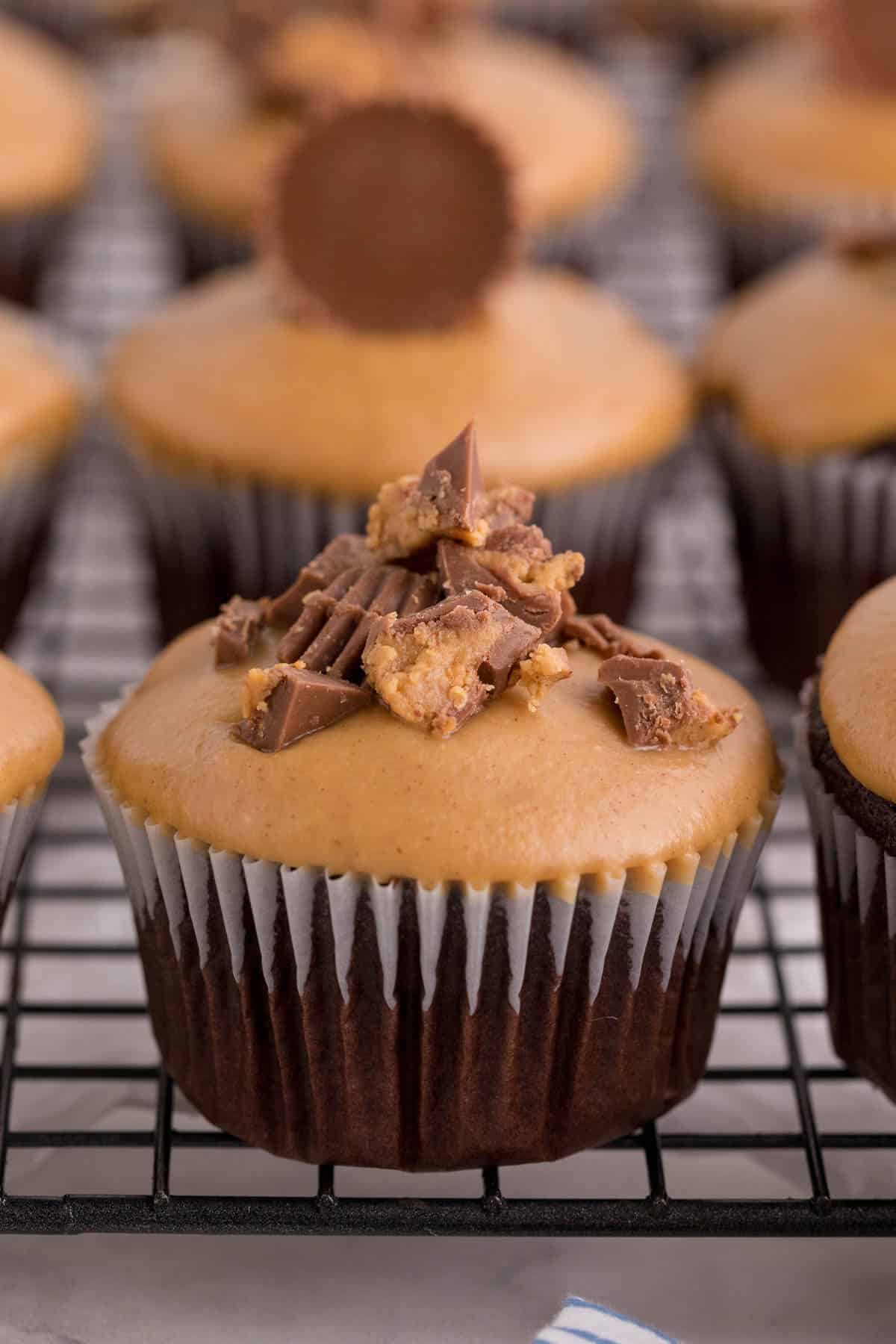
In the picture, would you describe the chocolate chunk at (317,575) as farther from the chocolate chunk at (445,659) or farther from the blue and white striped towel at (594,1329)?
the blue and white striped towel at (594,1329)

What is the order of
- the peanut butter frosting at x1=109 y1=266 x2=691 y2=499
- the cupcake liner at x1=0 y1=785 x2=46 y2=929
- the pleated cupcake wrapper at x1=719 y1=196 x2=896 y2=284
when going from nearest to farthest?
the cupcake liner at x1=0 y1=785 x2=46 y2=929, the peanut butter frosting at x1=109 y1=266 x2=691 y2=499, the pleated cupcake wrapper at x1=719 y1=196 x2=896 y2=284

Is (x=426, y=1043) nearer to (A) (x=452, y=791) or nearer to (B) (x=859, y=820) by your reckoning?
(A) (x=452, y=791)

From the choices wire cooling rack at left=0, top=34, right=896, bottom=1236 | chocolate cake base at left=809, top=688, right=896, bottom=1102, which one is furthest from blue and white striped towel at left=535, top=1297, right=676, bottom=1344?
chocolate cake base at left=809, top=688, right=896, bottom=1102

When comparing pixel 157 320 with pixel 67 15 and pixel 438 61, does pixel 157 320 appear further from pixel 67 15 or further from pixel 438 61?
pixel 67 15

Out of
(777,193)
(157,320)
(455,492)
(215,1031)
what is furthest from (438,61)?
(215,1031)

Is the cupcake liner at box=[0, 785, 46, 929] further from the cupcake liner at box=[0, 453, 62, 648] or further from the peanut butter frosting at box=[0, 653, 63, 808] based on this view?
the cupcake liner at box=[0, 453, 62, 648]

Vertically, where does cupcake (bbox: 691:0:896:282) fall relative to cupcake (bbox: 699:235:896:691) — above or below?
above
